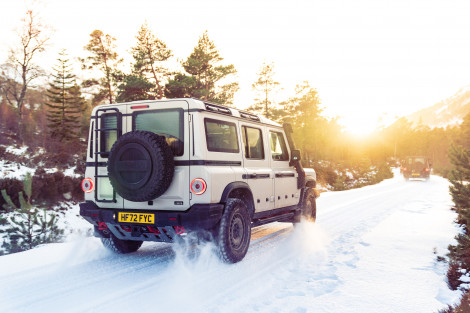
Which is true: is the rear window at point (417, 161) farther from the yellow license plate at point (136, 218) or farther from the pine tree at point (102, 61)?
the yellow license plate at point (136, 218)

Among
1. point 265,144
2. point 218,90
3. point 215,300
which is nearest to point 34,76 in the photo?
point 218,90

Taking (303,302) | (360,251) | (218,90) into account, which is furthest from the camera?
(218,90)

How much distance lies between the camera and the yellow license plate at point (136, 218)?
4879 mm

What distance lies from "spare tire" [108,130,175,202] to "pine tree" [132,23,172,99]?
23770mm

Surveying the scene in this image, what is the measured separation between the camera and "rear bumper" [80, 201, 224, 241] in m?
4.71

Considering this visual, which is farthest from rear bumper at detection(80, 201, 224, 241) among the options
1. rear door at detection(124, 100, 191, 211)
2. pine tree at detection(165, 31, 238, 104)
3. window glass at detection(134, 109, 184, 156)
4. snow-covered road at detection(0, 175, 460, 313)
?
pine tree at detection(165, 31, 238, 104)

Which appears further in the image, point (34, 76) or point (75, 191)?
point (34, 76)

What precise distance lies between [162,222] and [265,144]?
2.69 metres

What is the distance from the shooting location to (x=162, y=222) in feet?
15.7

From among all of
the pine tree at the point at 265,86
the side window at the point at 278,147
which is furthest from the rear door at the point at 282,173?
the pine tree at the point at 265,86

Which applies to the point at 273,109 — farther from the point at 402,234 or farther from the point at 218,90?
the point at 402,234

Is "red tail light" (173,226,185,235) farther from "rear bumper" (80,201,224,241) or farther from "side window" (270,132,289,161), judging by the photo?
"side window" (270,132,289,161)

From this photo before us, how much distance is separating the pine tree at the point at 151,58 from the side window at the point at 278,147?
22002 millimetres

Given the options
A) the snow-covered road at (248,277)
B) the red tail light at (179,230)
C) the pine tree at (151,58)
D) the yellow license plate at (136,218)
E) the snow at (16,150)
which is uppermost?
the pine tree at (151,58)
